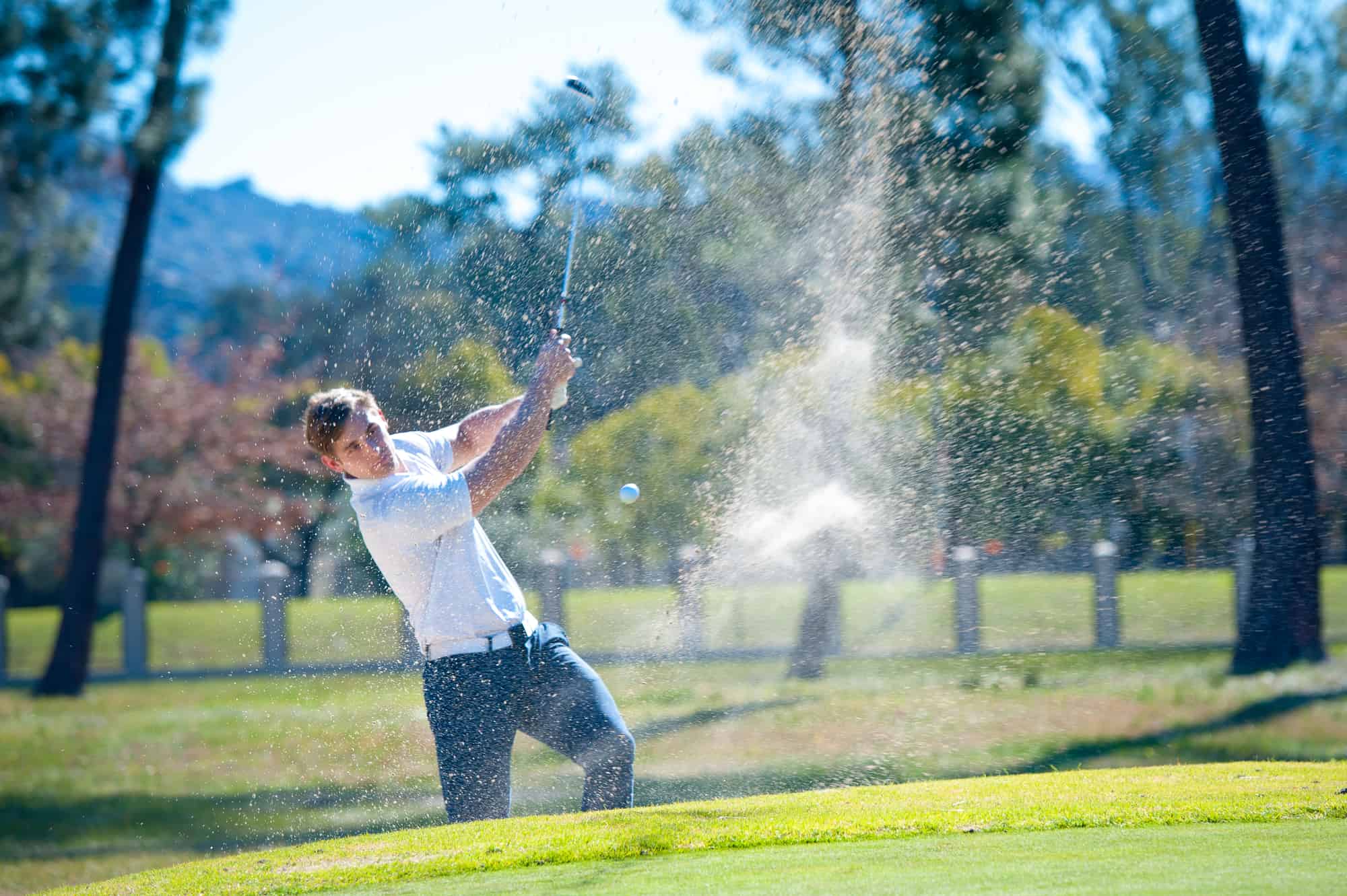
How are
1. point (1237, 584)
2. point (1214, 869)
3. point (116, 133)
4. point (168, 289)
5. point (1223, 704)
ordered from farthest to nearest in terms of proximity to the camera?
1. point (168, 289)
2. point (116, 133)
3. point (1237, 584)
4. point (1223, 704)
5. point (1214, 869)

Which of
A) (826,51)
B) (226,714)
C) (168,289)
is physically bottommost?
(226,714)

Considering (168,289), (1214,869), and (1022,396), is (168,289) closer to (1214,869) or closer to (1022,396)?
(1022,396)

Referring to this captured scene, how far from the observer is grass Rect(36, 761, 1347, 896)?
12.8 feet

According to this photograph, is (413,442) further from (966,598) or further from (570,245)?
(966,598)

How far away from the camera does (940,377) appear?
10.0 m

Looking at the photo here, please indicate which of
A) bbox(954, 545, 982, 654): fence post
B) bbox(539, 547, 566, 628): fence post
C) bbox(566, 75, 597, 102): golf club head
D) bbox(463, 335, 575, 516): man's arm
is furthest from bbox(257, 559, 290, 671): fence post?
bbox(463, 335, 575, 516): man's arm

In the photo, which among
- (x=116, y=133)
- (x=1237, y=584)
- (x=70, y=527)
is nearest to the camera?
(x=1237, y=584)

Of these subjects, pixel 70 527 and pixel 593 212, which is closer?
pixel 593 212

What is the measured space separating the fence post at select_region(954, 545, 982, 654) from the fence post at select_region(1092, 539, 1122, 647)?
4.00 feet

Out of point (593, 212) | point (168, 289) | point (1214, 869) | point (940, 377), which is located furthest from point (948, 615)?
point (168, 289)

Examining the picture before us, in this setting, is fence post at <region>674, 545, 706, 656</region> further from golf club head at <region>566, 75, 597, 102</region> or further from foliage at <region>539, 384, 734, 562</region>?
golf club head at <region>566, 75, 597, 102</region>

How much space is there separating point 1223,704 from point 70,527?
1923 cm

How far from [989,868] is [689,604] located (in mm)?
7117

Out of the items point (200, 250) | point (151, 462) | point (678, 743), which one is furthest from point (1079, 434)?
point (200, 250)
